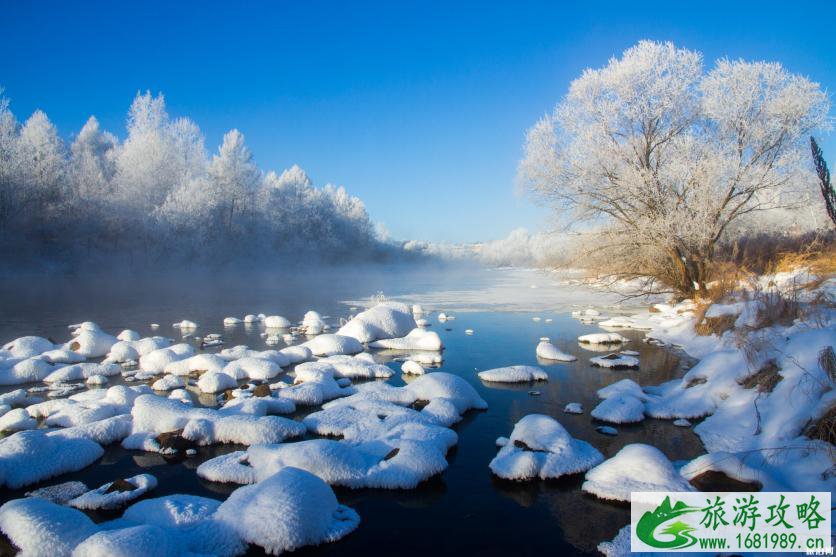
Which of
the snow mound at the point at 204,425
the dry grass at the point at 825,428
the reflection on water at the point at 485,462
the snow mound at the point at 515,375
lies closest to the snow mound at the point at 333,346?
the reflection on water at the point at 485,462

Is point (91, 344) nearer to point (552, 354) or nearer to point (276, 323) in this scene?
point (276, 323)

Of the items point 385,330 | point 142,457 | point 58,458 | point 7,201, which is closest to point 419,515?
point 142,457

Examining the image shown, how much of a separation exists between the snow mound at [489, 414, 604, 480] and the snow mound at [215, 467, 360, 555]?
70.2 inches

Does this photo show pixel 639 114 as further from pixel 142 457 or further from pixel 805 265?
pixel 142 457

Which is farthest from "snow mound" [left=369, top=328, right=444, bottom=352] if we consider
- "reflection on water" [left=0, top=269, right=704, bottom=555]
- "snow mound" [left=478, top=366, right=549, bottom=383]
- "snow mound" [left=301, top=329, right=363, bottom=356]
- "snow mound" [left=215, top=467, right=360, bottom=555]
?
"snow mound" [left=215, top=467, right=360, bottom=555]

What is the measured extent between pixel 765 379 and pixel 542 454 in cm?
313

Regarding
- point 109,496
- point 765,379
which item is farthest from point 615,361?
point 109,496

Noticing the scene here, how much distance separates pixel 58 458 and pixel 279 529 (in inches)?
121

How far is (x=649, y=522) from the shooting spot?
430 centimetres

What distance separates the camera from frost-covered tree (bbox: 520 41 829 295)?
14.5 meters

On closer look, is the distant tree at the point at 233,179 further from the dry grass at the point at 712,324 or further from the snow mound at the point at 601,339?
the dry grass at the point at 712,324

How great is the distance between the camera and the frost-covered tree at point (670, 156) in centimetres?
1452

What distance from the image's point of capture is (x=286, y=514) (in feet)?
13.4

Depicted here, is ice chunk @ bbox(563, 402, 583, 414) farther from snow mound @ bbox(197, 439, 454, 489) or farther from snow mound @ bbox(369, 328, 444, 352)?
snow mound @ bbox(369, 328, 444, 352)
